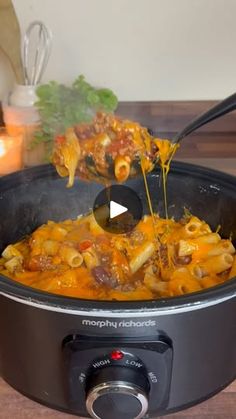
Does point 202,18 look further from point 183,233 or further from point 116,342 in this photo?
point 116,342

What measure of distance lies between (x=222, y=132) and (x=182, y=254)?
41 cm

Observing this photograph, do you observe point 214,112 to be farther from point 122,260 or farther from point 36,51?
point 36,51

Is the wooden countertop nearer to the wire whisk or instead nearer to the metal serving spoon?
the metal serving spoon

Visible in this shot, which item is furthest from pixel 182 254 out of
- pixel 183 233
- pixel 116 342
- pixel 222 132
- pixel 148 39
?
pixel 148 39

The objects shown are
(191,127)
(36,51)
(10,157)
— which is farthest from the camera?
(36,51)

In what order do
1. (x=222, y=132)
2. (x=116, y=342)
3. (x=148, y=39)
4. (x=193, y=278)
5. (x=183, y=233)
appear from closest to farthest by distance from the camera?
1. (x=116, y=342)
2. (x=193, y=278)
3. (x=183, y=233)
4. (x=222, y=132)
5. (x=148, y=39)

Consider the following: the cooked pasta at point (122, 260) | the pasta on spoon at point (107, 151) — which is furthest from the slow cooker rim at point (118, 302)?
the pasta on spoon at point (107, 151)

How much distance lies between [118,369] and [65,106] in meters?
0.46

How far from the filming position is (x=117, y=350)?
56 cm

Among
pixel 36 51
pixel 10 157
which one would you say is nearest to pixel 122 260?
pixel 10 157

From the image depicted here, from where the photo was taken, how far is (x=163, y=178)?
883 millimetres

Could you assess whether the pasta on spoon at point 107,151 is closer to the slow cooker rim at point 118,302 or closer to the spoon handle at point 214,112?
the spoon handle at point 214,112
